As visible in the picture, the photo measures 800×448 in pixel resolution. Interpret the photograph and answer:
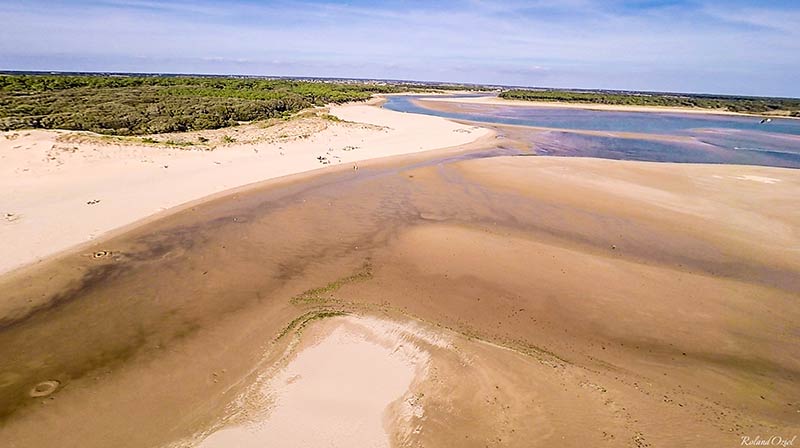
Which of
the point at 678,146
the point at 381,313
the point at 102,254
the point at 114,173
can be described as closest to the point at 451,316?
the point at 381,313

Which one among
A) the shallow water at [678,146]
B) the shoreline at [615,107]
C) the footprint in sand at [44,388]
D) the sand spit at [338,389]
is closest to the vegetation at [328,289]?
the sand spit at [338,389]

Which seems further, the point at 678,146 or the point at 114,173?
the point at 678,146

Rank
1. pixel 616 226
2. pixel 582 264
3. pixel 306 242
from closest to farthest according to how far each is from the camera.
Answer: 1. pixel 582 264
2. pixel 306 242
3. pixel 616 226

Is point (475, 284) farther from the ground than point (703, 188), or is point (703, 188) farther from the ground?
point (703, 188)

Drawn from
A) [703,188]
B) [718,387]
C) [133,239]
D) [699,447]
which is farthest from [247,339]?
[703,188]

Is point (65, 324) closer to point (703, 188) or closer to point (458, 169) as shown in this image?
point (458, 169)

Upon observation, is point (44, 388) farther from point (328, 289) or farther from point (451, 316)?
point (451, 316)
